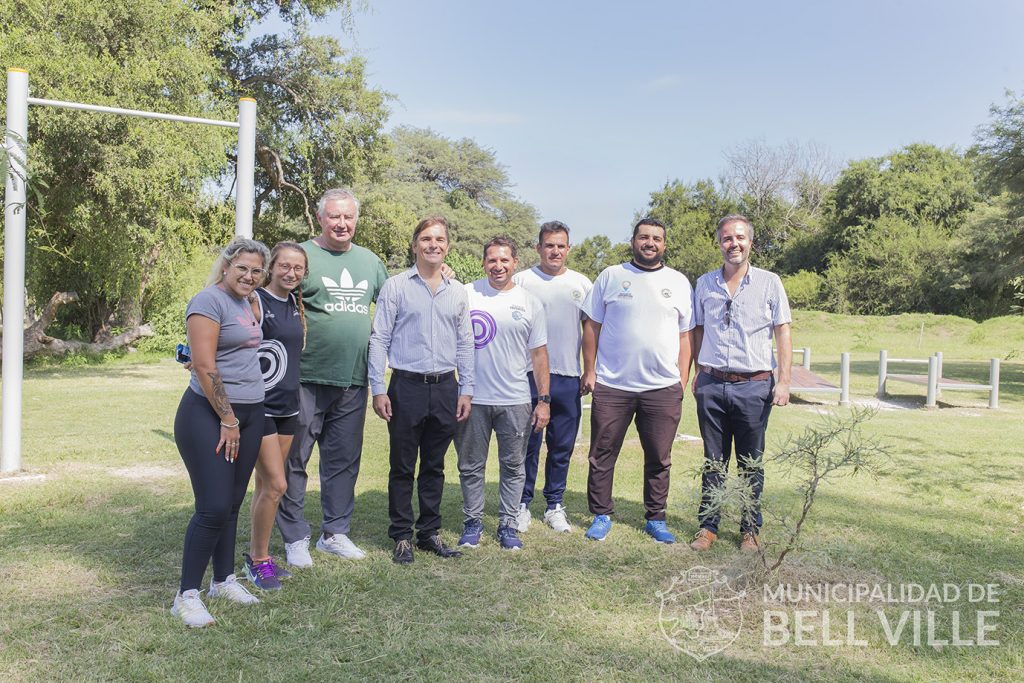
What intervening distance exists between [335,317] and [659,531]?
90.9 inches

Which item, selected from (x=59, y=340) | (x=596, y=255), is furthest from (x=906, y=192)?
(x=59, y=340)

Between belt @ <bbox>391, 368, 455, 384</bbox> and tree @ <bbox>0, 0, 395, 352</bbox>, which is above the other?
tree @ <bbox>0, 0, 395, 352</bbox>

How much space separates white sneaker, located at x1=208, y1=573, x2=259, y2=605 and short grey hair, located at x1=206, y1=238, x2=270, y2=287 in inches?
55.6

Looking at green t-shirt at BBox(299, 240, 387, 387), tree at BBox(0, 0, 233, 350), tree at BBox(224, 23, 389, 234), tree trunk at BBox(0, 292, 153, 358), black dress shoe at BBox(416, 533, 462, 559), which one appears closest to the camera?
green t-shirt at BBox(299, 240, 387, 387)

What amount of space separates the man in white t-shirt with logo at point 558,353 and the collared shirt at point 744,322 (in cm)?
80

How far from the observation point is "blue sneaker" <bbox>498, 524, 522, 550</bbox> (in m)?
4.77

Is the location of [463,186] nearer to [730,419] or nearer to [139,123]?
[139,123]

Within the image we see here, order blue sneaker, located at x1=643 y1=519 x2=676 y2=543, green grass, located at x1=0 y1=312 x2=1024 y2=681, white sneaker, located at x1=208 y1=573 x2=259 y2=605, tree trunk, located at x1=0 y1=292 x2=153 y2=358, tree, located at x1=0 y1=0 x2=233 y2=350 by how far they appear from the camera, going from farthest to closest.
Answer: tree trunk, located at x1=0 y1=292 x2=153 y2=358 → tree, located at x1=0 y1=0 x2=233 y2=350 → blue sneaker, located at x1=643 y1=519 x2=676 y2=543 → white sneaker, located at x1=208 y1=573 x2=259 y2=605 → green grass, located at x1=0 y1=312 x2=1024 y2=681

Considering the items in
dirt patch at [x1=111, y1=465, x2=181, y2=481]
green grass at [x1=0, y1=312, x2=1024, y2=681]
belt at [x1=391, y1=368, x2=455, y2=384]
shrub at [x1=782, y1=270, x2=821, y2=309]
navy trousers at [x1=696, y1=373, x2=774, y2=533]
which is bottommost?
dirt patch at [x1=111, y1=465, x2=181, y2=481]

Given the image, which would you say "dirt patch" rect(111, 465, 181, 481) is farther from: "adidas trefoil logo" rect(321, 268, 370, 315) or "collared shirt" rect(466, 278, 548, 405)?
"collared shirt" rect(466, 278, 548, 405)

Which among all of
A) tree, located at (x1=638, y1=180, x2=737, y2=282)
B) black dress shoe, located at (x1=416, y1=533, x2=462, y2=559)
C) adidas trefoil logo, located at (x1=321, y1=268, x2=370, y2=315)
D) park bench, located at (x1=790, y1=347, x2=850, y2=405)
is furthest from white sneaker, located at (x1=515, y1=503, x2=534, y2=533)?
tree, located at (x1=638, y1=180, x2=737, y2=282)

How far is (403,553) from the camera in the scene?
14.7ft

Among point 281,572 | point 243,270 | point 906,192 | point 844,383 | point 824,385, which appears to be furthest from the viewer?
point 906,192

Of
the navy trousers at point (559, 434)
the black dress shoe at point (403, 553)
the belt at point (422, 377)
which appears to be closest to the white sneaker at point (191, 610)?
the black dress shoe at point (403, 553)
